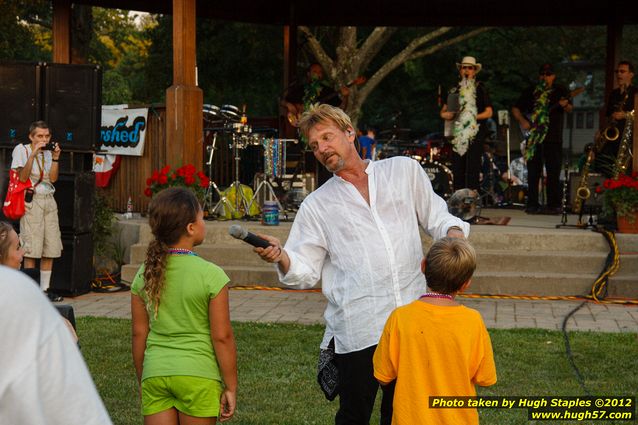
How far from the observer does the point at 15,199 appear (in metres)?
10.1

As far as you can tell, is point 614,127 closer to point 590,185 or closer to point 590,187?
point 590,187

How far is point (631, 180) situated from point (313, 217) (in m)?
7.66

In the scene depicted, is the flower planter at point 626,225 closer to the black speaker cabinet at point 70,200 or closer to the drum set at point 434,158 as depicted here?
the drum set at point 434,158

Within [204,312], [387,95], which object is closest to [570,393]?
[204,312]

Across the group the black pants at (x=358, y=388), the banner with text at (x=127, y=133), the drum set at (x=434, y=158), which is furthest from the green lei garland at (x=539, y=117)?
the black pants at (x=358, y=388)

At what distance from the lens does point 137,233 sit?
1246 centimetres

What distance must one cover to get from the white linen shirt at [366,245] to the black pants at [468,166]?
31.2 ft

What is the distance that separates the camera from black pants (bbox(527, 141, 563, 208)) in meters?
14.3

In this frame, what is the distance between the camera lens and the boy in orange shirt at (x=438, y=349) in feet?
12.3

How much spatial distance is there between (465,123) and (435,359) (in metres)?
10.4

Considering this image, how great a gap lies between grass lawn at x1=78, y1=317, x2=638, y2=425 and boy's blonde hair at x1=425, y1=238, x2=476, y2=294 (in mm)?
2557

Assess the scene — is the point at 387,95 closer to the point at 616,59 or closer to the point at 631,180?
the point at 616,59

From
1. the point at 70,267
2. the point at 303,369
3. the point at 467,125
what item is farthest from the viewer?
the point at 467,125

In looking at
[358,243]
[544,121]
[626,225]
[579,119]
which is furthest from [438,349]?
[579,119]
